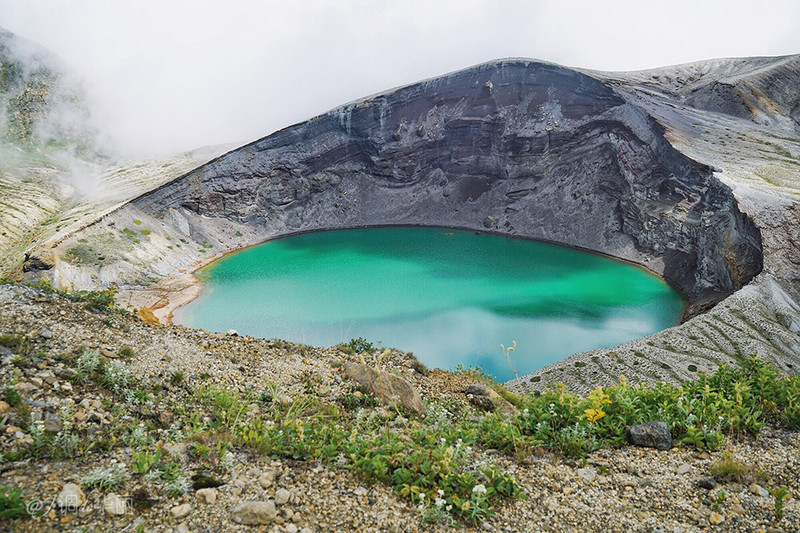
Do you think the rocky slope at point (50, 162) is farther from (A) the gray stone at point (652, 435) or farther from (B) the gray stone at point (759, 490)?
(B) the gray stone at point (759, 490)

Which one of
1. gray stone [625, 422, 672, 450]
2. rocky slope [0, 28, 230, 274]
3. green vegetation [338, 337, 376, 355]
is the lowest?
green vegetation [338, 337, 376, 355]

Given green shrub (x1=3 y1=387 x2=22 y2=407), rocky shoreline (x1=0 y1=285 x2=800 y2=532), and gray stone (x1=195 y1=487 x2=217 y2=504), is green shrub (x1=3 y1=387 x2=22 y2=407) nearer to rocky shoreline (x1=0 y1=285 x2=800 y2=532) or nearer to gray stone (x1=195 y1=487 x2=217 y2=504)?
rocky shoreline (x1=0 y1=285 x2=800 y2=532)

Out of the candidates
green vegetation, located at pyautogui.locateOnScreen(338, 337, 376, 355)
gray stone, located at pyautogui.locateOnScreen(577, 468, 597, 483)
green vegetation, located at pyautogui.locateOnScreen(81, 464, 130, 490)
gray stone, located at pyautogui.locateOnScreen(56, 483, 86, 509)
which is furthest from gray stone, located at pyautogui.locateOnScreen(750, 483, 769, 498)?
green vegetation, located at pyautogui.locateOnScreen(338, 337, 376, 355)

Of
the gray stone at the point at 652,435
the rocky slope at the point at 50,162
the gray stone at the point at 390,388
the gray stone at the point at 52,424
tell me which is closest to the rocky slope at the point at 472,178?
the rocky slope at the point at 50,162

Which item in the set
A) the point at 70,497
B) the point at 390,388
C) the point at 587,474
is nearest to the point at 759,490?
the point at 587,474

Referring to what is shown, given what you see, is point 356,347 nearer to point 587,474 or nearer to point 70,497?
point 587,474

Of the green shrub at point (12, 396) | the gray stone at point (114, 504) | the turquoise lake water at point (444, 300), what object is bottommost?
the turquoise lake water at point (444, 300)

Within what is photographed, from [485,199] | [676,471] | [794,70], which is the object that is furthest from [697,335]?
[794,70]
